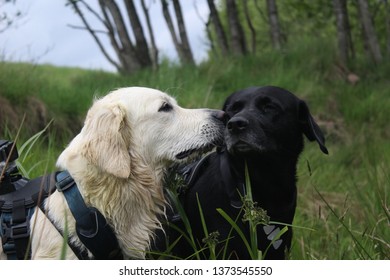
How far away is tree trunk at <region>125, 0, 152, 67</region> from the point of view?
970cm

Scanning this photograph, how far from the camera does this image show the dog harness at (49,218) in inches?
107

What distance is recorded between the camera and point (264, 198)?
3285mm

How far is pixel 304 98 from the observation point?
8711 millimetres

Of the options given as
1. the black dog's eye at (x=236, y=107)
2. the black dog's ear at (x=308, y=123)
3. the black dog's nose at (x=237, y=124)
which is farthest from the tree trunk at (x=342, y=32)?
the black dog's nose at (x=237, y=124)

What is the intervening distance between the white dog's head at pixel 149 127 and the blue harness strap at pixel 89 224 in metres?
0.23

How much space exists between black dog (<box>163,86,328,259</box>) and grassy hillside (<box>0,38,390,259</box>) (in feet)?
2.74

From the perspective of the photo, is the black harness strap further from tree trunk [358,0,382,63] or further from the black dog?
tree trunk [358,0,382,63]

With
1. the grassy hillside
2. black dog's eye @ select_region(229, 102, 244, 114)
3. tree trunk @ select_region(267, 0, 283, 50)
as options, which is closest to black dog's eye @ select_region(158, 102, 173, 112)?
black dog's eye @ select_region(229, 102, 244, 114)

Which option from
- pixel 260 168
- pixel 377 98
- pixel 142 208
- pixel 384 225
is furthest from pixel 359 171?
pixel 142 208

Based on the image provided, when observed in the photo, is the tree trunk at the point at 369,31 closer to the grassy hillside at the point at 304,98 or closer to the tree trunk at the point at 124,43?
the grassy hillside at the point at 304,98

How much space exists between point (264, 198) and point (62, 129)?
13.3 feet

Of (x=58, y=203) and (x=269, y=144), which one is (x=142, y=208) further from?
(x=269, y=144)

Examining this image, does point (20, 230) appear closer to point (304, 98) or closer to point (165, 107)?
point (165, 107)

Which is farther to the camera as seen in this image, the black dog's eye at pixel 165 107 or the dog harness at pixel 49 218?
the black dog's eye at pixel 165 107
